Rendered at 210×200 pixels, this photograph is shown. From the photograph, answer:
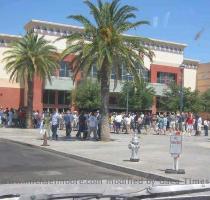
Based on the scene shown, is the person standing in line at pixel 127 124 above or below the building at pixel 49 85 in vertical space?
below

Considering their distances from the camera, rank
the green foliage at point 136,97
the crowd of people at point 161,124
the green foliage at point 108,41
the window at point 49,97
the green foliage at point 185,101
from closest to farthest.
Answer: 1. the green foliage at point 108,41
2. the crowd of people at point 161,124
3. the green foliage at point 136,97
4. the window at point 49,97
5. the green foliage at point 185,101

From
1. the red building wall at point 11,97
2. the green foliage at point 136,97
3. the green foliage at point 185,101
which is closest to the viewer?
the red building wall at point 11,97

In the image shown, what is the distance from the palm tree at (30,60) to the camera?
4391cm

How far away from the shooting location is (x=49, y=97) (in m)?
67.5

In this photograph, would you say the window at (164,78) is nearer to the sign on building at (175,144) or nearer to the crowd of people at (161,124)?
the crowd of people at (161,124)

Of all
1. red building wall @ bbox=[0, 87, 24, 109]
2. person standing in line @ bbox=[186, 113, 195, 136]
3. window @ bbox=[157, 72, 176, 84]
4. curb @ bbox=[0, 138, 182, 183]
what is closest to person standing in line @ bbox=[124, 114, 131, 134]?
person standing in line @ bbox=[186, 113, 195, 136]

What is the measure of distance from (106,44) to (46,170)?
13.1 m

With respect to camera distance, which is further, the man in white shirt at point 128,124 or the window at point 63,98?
the window at point 63,98

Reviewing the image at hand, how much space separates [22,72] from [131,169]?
30.6 m

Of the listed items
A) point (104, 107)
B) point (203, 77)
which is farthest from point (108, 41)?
point (203, 77)

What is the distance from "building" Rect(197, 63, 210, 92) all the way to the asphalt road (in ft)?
260

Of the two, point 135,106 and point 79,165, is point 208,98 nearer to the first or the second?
point 135,106

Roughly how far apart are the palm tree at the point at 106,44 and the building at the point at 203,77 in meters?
69.7

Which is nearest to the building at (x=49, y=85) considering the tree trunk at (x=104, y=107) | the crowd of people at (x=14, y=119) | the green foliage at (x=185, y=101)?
the green foliage at (x=185, y=101)
